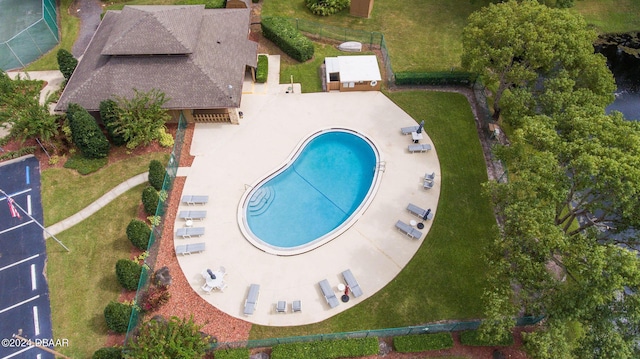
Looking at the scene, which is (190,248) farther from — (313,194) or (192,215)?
(313,194)

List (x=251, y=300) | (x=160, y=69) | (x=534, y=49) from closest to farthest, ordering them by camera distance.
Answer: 1. (x=251, y=300)
2. (x=534, y=49)
3. (x=160, y=69)

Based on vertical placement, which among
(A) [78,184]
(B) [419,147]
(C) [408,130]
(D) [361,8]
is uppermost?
(D) [361,8]

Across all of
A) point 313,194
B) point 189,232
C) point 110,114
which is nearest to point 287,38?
point 313,194

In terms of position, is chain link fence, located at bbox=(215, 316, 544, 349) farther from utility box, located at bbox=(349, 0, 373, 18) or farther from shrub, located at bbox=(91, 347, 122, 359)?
utility box, located at bbox=(349, 0, 373, 18)

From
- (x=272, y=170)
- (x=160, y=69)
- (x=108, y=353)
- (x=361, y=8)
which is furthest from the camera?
(x=361, y=8)

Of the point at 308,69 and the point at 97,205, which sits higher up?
the point at 308,69

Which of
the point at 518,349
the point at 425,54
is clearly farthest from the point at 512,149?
the point at 425,54

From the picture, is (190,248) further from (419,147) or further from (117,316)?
(419,147)

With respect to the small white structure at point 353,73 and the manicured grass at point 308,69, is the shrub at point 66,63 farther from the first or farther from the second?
the small white structure at point 353,73

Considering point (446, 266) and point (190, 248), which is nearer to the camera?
point (446, 266)
